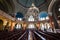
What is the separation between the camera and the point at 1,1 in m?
15.0

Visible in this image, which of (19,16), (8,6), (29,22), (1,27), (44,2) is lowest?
(1,27)

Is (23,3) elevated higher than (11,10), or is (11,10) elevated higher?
(23,3)

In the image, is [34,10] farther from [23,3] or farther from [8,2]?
[23,3]

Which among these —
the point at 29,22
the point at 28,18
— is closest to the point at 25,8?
the point at 28,18

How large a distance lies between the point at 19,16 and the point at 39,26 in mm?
6245

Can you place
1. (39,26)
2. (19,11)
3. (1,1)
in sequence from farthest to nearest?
(19,11)
(39,26)
(1,1)

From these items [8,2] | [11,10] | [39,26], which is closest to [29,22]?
[39,26]

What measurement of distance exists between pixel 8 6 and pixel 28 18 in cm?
696

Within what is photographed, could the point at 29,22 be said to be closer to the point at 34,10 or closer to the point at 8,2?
the point at 34,10

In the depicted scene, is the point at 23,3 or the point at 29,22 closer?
the point at 29,22

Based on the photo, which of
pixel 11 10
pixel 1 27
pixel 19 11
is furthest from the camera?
pixel 19 11

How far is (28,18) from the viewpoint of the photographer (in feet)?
69.2

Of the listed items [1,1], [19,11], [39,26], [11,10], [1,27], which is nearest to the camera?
[1,27]

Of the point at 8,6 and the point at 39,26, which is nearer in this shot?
the point at 8,6
